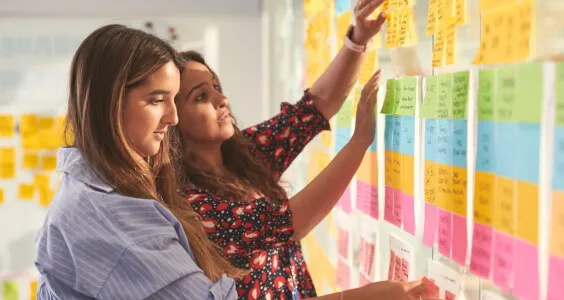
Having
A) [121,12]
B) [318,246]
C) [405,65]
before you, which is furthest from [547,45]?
[121,12]

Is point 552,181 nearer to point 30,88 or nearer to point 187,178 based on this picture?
point 187,178

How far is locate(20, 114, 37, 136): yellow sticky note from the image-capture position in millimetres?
3012

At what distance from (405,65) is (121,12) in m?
2.02

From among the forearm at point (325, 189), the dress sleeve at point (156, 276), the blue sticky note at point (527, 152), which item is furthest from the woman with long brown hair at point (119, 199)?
the blue sticky note at point (527, 152)

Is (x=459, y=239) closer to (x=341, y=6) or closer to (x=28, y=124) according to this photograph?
(x=341, y=6)

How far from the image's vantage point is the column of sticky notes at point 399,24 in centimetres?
126

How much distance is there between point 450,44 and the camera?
108 centimetres

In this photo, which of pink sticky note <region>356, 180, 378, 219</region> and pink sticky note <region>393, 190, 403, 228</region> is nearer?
pink sticky note <region>393, 190, 403, 228</region>

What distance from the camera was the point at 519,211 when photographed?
879mm

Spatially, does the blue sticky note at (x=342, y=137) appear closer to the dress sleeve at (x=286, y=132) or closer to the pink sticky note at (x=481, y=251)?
the dress sleeve at (x=286, y=132)

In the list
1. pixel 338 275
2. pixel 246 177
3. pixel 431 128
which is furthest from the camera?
pixel 338 275

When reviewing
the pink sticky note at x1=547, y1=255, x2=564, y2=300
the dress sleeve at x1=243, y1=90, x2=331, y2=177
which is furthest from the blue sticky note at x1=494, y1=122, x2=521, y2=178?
the dress sleeve at x1=243, y1=90, x2=331, y2=177

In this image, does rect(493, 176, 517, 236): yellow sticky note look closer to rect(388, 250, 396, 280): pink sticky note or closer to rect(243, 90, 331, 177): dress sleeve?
rect(388, 250, 396, 280): pink sticky note

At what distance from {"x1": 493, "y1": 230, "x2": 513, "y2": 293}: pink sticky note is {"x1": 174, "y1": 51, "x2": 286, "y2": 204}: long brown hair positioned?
60 centimetres
